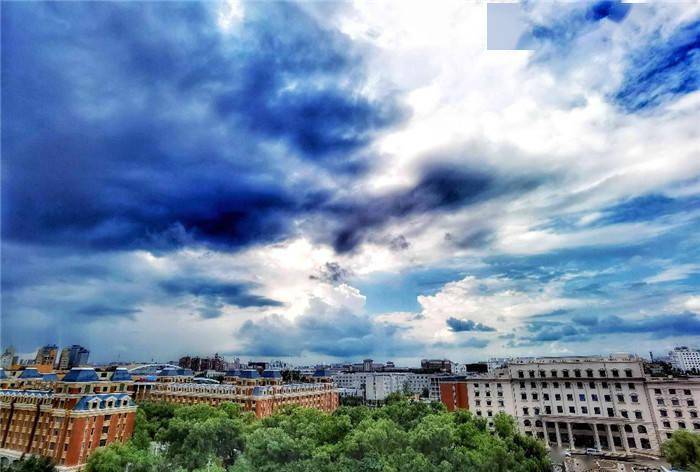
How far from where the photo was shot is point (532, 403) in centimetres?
6294

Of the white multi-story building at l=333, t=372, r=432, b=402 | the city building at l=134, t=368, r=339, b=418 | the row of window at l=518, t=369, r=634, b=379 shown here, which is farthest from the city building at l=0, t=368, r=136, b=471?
the white multi-story building at l=333, t=372, r=432, b=402

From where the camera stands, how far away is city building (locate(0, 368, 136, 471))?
1780 inches

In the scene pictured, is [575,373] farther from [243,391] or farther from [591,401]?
[243,391]

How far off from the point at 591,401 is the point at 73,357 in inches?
5208

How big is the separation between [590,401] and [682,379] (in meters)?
12.1

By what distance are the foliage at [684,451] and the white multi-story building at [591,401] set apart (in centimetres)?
2062

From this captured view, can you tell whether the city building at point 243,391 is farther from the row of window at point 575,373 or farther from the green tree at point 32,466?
the green tree at point 32,466

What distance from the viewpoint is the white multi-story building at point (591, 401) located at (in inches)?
2114

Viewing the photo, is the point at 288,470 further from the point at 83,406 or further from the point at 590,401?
the point at 590,401

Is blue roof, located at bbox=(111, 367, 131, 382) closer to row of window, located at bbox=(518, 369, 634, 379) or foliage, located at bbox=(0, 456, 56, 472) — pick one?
foliage, located at bbox=(0, 456, 56, 472)

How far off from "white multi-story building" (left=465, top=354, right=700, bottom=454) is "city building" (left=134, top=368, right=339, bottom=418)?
108 ft

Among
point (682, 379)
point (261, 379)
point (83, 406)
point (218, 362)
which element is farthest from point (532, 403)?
point (218, 362)

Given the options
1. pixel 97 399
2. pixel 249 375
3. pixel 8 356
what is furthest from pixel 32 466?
pixel 8 356

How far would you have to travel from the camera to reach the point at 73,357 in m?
116
